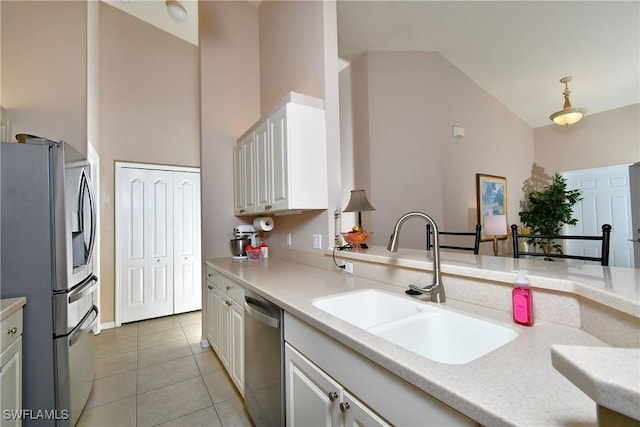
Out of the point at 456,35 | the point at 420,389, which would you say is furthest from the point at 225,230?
the point at 456,35

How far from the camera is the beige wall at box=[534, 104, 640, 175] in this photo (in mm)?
3998

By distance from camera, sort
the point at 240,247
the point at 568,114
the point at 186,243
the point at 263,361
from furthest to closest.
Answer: the point at 186,243 → the point at 568,114 → the point at 240,247 → the point at 263,361

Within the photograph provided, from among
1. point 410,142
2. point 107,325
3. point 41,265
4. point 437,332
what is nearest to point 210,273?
point 41,265

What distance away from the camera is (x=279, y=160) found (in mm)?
2045

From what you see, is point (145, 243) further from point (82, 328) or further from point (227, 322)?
point (227, 322)

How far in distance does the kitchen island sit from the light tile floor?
1077mm

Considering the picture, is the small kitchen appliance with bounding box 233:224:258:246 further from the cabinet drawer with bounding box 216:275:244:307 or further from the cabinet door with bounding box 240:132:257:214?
the cabinet drawer with bounding box 216:275:244:307

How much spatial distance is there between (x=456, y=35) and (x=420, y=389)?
12.8 ft

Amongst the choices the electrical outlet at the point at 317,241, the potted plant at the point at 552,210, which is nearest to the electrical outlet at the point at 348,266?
the electrical outlet at the point at 317,241

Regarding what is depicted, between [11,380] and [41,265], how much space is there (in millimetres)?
546

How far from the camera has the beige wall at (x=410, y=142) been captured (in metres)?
3.32

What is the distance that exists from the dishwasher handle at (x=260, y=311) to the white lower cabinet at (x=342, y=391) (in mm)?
77

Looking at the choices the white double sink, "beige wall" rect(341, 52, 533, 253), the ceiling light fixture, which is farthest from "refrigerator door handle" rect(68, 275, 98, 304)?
the ceiling light fixture

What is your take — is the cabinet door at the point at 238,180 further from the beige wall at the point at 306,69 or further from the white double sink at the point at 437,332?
the white double sink at the point at 437,332
